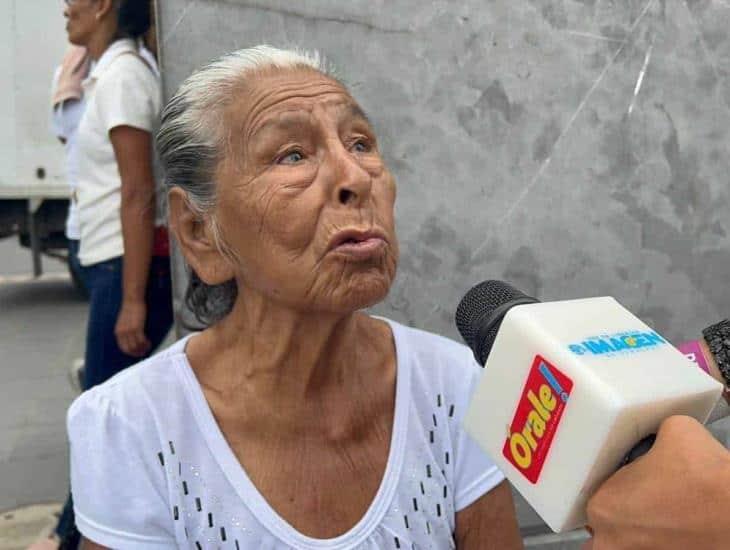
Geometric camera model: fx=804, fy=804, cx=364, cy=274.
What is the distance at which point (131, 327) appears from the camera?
255cm

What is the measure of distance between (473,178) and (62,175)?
21.4 feet

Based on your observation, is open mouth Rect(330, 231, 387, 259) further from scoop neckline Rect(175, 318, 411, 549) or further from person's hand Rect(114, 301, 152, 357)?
person's hand Rect(114, 301, 152, 357)

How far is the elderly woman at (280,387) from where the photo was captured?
142 cm

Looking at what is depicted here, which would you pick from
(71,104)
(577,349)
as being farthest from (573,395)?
(71,104)

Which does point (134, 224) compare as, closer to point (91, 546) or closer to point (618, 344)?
point (91, 546)

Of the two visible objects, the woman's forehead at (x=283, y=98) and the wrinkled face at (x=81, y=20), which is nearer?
the woman's forehead at (x=283, y=98)

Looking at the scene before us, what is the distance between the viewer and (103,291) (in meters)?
2.63

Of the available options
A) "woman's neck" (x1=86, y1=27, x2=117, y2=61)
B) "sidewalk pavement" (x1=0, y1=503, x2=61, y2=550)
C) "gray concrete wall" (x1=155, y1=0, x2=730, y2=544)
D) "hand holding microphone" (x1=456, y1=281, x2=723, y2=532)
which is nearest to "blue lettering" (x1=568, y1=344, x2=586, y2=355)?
"hand holding microphone" (x1=456, y1=281, x2=723, y2=532)

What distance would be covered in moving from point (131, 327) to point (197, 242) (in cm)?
108

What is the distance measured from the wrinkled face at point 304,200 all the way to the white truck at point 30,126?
6.70m

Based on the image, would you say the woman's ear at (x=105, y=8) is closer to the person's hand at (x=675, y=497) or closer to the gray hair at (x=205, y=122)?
the gray hair at (x=205, y=122)

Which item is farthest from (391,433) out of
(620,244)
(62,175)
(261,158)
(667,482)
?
(62,175)

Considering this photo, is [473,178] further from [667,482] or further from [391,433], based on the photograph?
[667,482]

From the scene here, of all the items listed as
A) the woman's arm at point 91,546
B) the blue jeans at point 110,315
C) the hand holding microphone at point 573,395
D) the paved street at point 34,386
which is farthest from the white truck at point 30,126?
the hand holding microphone at point 573,395
